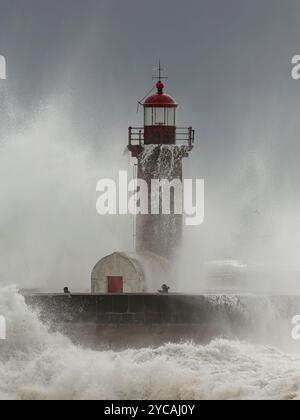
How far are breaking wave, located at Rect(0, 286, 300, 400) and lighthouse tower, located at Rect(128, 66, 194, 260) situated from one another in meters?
5.04

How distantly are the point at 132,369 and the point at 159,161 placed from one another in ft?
26.1

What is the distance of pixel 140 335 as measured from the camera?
26.5 metres

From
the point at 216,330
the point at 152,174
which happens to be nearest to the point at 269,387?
the point at 216,330

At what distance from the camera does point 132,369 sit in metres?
24.2

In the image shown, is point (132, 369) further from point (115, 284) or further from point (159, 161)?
point (159, 161)

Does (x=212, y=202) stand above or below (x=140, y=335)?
above

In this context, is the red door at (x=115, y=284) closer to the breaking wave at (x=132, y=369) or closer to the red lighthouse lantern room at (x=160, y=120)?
the breaking wave at (x=132, y=369)

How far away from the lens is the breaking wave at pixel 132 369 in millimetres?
23141

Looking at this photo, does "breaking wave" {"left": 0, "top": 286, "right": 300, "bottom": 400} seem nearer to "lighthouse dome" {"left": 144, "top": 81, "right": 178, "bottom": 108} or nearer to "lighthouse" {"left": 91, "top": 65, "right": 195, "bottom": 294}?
"lighthouse" {"left": 91, "top": 65, "right": 195, "bottom": 294}

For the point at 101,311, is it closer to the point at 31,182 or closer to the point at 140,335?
the point at 140,335

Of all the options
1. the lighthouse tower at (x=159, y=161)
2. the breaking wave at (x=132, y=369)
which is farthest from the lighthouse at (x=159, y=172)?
the breaking wave at (x=132, y=369)

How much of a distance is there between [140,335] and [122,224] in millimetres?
8154
